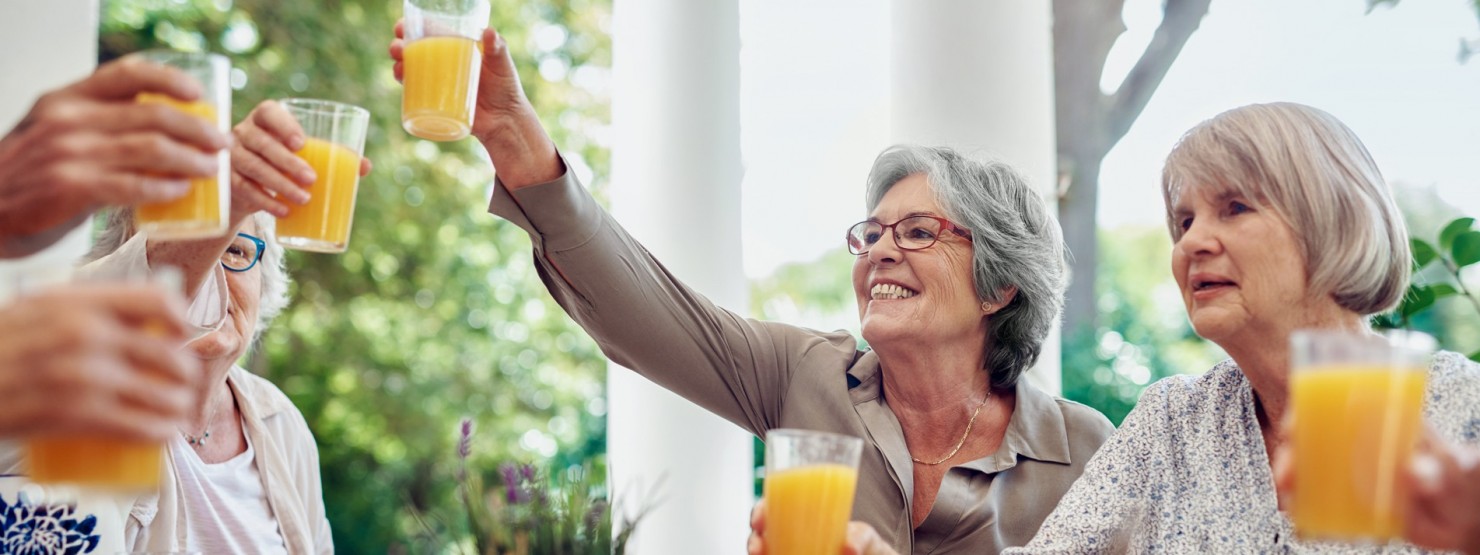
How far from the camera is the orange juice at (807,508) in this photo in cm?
162

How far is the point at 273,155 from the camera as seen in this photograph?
1.73 meters

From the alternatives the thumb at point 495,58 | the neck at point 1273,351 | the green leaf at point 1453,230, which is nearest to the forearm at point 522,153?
the thumb at point 495,58

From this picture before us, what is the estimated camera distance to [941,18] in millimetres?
3443

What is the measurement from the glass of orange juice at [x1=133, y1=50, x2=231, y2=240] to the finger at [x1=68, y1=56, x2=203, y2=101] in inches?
1.9

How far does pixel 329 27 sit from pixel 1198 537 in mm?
7983

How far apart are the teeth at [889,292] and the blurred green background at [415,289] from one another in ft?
17.3

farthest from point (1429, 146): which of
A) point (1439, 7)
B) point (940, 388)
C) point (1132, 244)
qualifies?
point (940, 388)

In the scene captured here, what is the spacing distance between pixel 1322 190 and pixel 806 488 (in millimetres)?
1041

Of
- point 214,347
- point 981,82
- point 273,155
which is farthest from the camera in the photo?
point 981,82

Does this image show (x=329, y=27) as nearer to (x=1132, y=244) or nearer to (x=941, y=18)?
(x=1132, y=244)

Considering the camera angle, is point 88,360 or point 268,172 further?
point 268,172

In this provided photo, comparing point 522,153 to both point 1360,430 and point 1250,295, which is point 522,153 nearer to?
Result: point 1250,295

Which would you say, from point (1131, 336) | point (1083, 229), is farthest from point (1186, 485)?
point (1083, 229)

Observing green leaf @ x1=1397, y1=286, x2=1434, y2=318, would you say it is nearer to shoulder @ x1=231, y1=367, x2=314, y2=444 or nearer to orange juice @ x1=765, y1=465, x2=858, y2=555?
orange juice @ x1=765, y1=465, x2=858, y2=555
